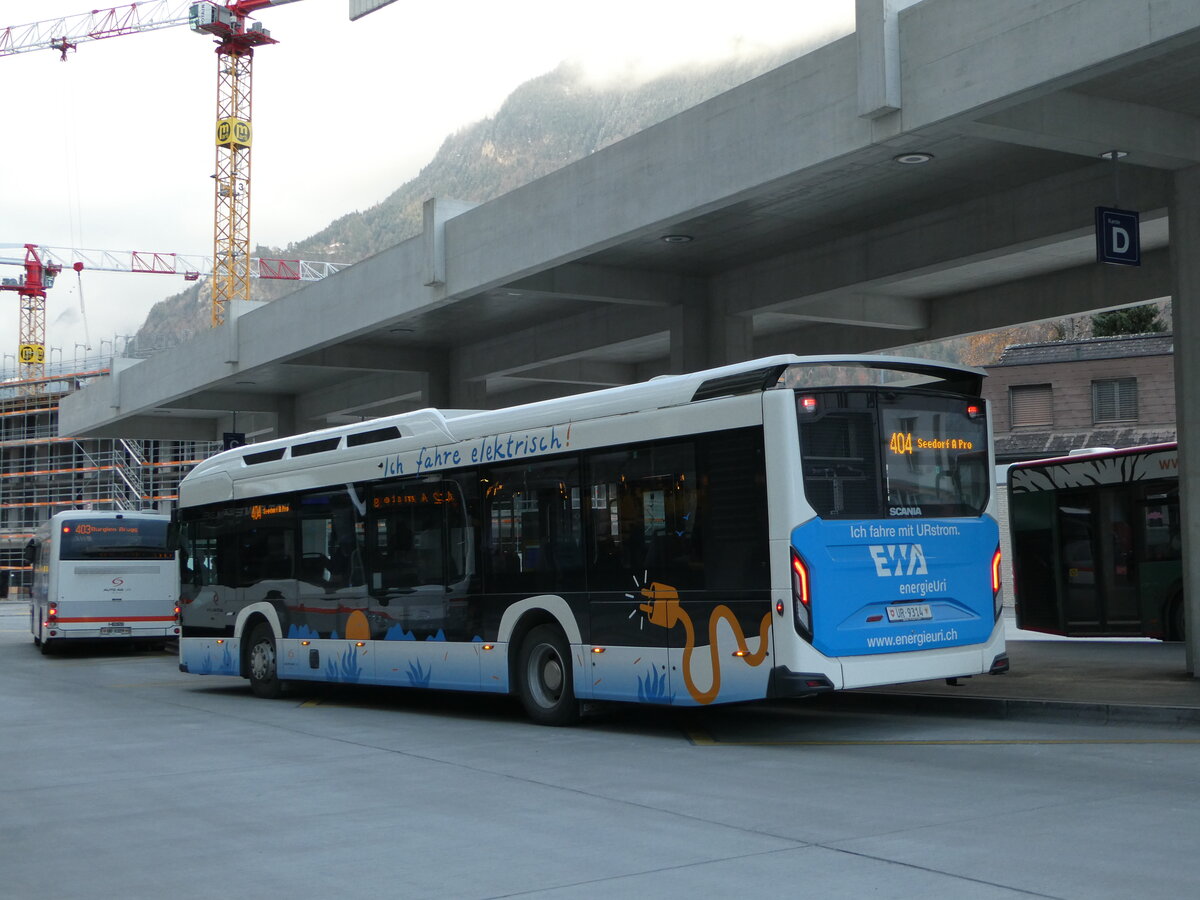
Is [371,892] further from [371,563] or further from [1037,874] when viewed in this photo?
[371,563]

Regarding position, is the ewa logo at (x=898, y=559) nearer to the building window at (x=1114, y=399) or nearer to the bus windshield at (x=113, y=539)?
the bus windshield at (x=113, y=539)

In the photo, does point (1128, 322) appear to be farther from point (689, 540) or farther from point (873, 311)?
point (689, 540)

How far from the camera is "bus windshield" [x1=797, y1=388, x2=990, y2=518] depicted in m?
10.9

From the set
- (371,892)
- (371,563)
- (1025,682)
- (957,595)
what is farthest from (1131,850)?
(371,563)

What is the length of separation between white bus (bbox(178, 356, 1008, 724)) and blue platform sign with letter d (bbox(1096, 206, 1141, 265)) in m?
2.89

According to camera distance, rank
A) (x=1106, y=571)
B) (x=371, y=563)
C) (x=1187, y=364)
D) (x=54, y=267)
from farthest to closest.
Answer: (x=54, y=267) < (x=1106, y=571) < (x=371, y=563) < (x=1187, y=364)

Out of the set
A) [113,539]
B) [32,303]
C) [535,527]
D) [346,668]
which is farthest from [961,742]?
[32,303]

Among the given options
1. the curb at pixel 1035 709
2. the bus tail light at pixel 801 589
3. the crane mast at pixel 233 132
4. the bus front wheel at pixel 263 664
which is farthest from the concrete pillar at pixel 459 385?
the crane mast at pixel 233 132

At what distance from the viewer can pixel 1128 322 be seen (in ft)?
194

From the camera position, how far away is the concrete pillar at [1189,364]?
1433 cm

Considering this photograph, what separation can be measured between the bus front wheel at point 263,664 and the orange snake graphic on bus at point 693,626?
23.5ft

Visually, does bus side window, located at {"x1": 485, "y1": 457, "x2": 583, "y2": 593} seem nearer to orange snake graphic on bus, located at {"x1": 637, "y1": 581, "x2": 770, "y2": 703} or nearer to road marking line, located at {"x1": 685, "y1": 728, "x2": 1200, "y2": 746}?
orange snake graphic on bus, located at {"x1": 637, "y1": 581, "x2": 770, "y2": 703}

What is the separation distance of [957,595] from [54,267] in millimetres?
146378

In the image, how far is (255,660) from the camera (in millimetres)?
17766
